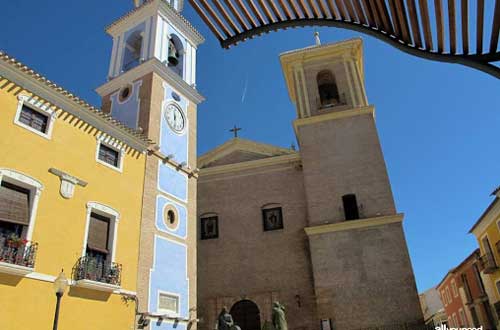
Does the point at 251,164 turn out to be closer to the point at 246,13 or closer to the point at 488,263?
the point at 488,263

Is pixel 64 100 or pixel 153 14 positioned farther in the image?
pixel 153 14

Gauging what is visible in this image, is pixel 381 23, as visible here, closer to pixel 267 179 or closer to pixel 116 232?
pixel 116 232

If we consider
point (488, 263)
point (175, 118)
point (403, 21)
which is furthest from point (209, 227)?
point (403, 21)

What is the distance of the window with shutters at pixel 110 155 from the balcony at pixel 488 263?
1996 centimetres

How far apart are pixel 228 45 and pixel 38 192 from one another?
9379 millimetres

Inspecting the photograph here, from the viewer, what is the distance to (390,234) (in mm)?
16953

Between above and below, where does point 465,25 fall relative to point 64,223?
below

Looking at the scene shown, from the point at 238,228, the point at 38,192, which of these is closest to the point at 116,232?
the point at 38,192

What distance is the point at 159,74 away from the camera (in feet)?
52.1

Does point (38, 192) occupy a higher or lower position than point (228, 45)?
higher

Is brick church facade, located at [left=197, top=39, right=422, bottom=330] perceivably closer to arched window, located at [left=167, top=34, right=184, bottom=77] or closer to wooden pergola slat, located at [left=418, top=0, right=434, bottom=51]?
arched window, located at [left=167, top=34, right=184, bottom=77]

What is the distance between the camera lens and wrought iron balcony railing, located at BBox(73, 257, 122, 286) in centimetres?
998

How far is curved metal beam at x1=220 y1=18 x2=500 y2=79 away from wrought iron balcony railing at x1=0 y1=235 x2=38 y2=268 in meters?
8.51

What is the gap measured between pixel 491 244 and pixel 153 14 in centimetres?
2082
